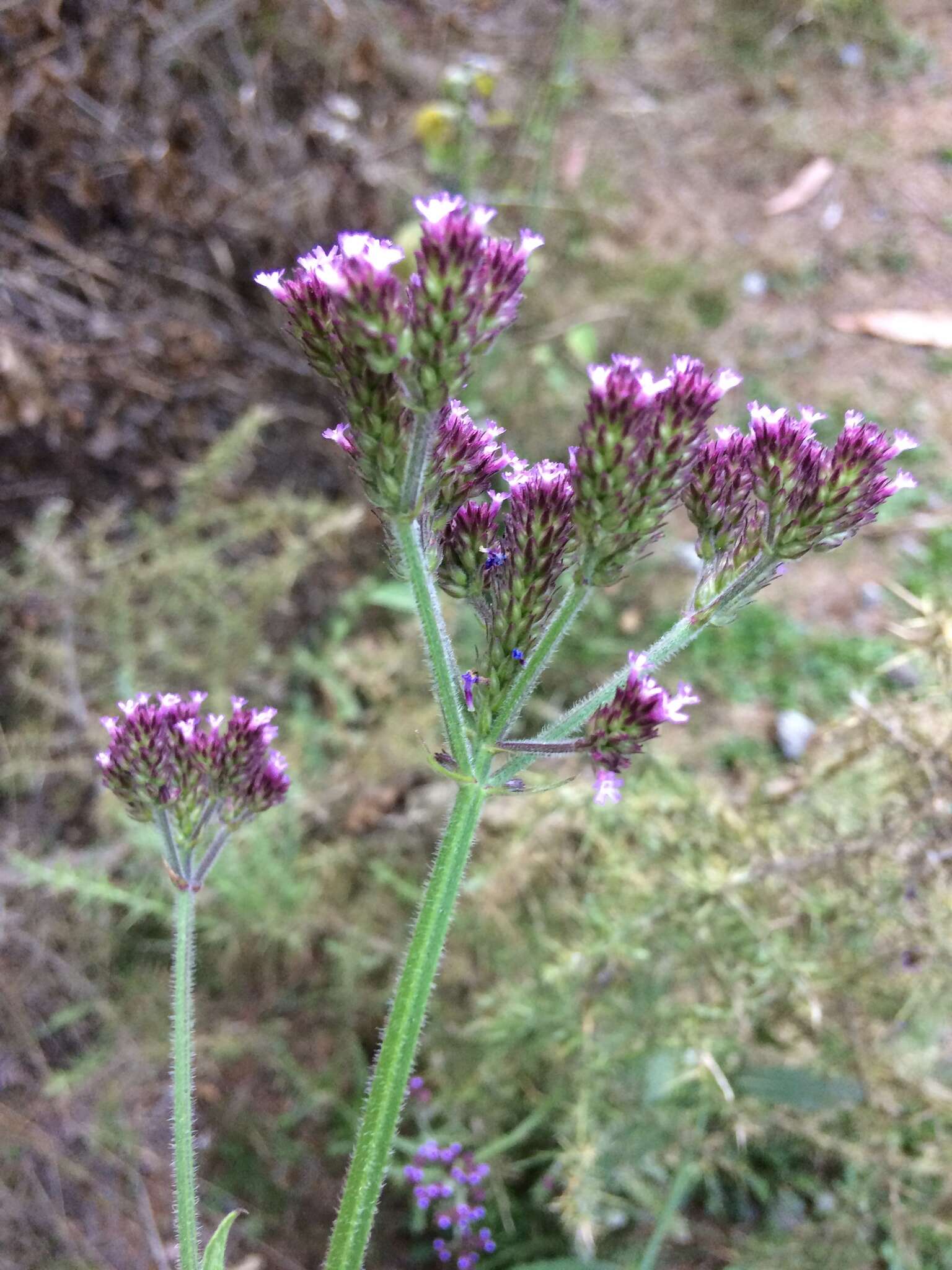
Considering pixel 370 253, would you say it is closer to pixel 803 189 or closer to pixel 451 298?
pixel 451 298

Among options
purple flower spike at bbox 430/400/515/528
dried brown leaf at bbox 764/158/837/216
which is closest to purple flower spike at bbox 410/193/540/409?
purple flower spike at bbox 430/400/515/528

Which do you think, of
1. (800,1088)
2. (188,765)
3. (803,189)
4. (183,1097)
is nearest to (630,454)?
(188,765)

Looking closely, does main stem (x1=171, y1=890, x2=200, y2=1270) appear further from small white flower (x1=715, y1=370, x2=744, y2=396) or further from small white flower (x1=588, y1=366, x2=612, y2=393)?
small white flower (x1=715, y1=370, x2=744, y2=396)

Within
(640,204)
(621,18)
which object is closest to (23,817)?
(640,204)

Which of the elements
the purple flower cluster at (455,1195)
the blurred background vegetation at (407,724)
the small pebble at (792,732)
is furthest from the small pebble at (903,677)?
the purple flower cluster at (455,1195)

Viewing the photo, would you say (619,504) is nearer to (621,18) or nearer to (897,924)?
(897,924)

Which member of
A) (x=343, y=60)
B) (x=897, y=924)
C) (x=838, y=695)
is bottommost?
(x=897, y=924)

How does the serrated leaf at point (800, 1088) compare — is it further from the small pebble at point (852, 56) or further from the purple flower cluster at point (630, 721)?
the small pebble at point (852, 56)
